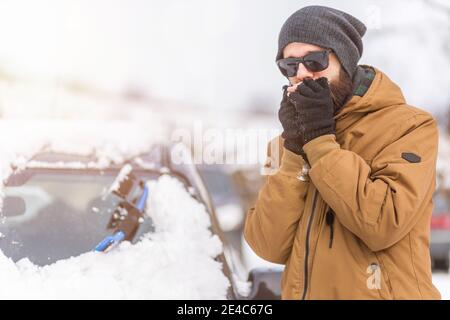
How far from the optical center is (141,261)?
2.27 meters

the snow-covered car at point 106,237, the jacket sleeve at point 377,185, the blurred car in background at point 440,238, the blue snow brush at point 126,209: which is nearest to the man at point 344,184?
the jacket sleeve at point 377,185

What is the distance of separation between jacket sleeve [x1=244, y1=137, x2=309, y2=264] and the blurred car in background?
→ 23.1ft

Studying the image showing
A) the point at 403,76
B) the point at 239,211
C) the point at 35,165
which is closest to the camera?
the point at 35,165

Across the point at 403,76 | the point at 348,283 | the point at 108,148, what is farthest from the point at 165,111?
the point at 348,283

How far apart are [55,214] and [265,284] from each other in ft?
2.94

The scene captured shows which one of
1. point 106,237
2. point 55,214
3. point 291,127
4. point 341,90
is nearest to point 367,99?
point 341,90

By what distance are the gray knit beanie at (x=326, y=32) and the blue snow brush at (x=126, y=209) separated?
0.95m

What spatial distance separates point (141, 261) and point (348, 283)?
0.86m

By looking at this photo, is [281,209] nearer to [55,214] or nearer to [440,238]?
[55,214]

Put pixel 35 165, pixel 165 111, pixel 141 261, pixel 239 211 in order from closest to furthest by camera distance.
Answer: pixel 141 261, pixel 35 165, pixel 165 111, pixel 239 211

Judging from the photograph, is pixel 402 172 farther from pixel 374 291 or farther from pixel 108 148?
pixel 108 148

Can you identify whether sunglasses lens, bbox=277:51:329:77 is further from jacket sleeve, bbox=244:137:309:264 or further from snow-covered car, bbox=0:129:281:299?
snow-covered car, bbox=0:129:281:299

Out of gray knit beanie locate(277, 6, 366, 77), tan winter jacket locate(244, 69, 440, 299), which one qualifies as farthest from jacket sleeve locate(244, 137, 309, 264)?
gray knit beanie locate(277, 6, 366, 77)
